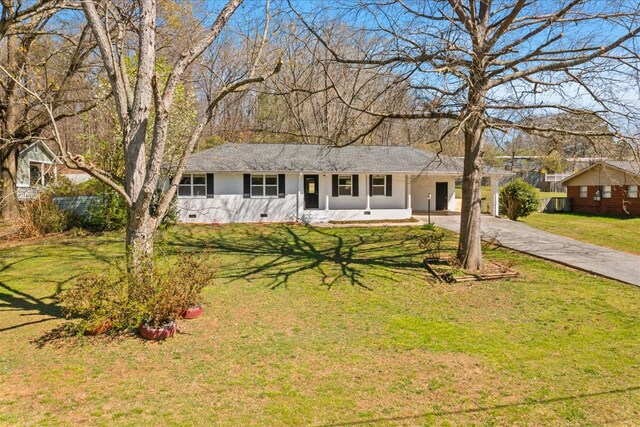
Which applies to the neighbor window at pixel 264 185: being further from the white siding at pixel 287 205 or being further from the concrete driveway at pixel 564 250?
the concrete driveway at pixel 564 250

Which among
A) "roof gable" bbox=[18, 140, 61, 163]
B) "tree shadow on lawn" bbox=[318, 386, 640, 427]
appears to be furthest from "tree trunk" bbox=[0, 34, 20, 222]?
"tree shadow on lawn" bbox=[318, 386, 640, 427]

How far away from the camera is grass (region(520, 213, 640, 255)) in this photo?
48.0 ft

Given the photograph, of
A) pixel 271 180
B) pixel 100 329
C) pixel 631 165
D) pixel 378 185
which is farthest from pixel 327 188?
pixel 100 329

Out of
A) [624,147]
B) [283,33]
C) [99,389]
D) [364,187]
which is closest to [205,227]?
[364,187]

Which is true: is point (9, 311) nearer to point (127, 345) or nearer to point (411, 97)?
point (127, 345)

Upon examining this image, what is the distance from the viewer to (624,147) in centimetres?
785

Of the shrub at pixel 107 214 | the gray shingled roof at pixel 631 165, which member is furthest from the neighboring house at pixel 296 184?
the gray shingled roof at pixel 631 165

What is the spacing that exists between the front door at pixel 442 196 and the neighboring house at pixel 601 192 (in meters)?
8.43

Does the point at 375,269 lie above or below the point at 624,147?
below

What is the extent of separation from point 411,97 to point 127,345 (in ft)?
24.1

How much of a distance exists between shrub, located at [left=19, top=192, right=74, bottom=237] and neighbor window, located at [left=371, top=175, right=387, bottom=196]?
47.2ft

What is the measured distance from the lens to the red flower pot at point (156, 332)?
5773 millimetres

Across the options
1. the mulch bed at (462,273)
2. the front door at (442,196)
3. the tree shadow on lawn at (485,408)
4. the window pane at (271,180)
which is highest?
the window pane at (271,180)

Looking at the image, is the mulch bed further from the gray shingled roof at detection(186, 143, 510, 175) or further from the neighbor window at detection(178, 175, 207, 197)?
the neighbor window at detection(178, 175, 207, 197)
